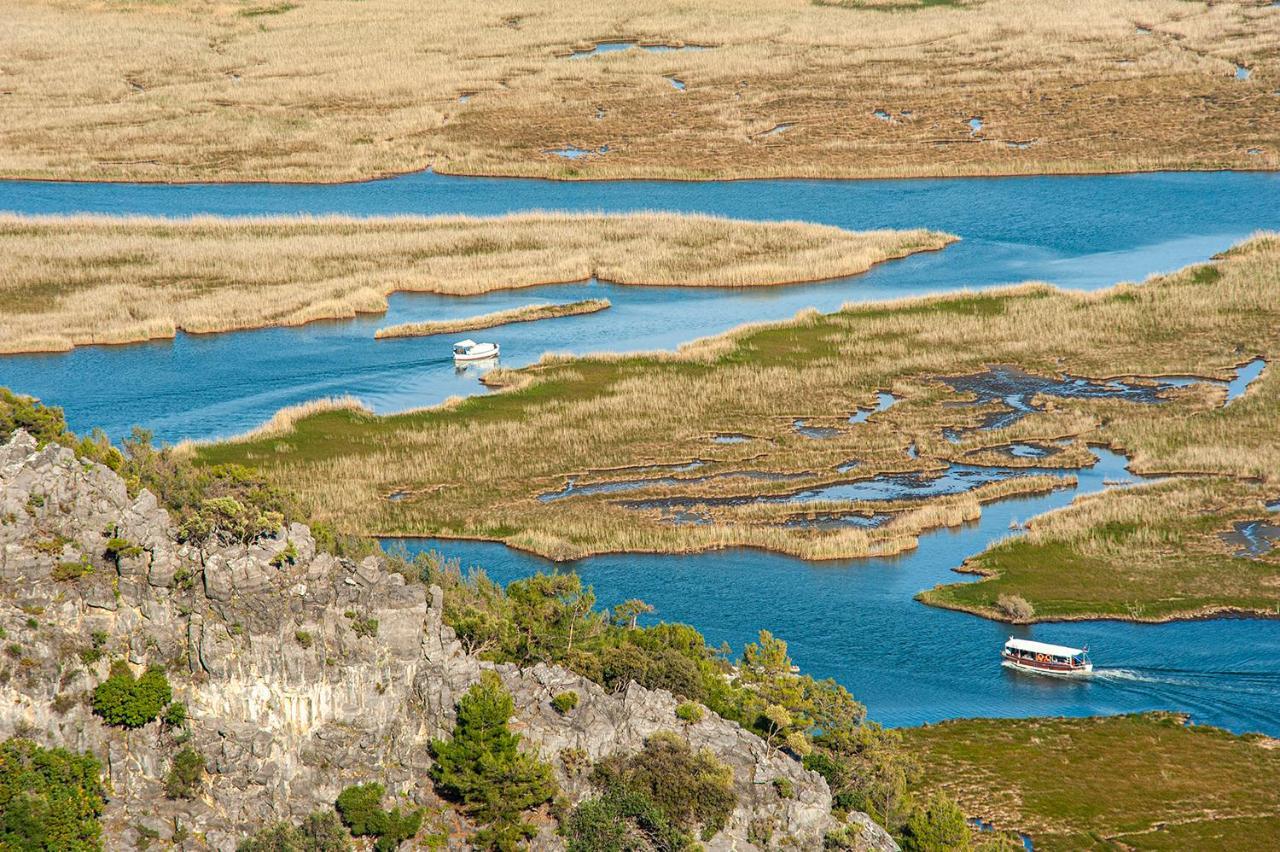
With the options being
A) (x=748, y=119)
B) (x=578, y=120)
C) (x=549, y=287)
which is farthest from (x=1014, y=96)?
(x=549, y=287)

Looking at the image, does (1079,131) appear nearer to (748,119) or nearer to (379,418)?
(748,119)

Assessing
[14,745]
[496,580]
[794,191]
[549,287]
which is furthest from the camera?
[794,191]

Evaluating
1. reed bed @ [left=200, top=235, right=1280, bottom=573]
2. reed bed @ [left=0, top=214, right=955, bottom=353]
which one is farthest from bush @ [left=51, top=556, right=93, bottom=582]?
reed bed @ [left=0, top=214, right=955, bottom=353]

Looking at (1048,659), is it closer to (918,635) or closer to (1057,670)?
(1057,670)

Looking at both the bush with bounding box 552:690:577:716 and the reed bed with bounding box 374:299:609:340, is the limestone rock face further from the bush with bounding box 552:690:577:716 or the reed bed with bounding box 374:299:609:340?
the reed bed with bounding box 374:299:609:340

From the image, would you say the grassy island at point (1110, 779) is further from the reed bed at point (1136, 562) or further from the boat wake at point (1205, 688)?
the reed bed at point (1136, 562)

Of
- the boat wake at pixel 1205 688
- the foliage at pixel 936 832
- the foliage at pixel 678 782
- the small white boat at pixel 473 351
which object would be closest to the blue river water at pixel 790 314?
the boat wake at pixel 1205 688
